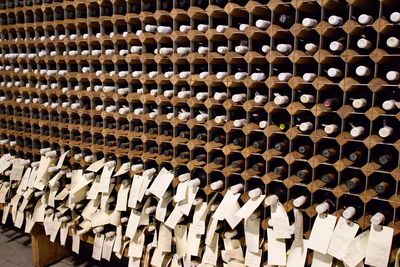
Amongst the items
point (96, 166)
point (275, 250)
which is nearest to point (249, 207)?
point (275, 250)

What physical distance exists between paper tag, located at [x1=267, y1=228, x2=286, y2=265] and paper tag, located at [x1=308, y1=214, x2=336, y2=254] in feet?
0.31

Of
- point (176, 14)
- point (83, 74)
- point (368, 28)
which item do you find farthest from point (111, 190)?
point (368, 28)

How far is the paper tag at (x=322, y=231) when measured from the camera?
1.16 meters

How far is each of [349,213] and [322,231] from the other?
94mm

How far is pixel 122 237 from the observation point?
1604mm

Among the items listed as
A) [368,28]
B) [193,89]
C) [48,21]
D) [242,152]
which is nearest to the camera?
[368,28]

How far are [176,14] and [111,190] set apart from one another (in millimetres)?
716

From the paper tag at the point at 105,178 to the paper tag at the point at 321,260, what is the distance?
0.81m

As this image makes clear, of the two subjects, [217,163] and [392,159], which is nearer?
[392,159]

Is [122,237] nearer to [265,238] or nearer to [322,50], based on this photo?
[265,238]

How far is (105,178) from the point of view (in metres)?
1.61

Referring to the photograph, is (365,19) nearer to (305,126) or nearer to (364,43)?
(364,43)

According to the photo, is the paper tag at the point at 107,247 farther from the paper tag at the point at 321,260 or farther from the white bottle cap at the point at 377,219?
the white bottle cap at the point at 377,219

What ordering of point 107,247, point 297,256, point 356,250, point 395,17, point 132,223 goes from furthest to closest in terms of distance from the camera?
1. point 107,247
2. point 132,223
3. point 297,256
4. point 356,250
5. point 395,17
